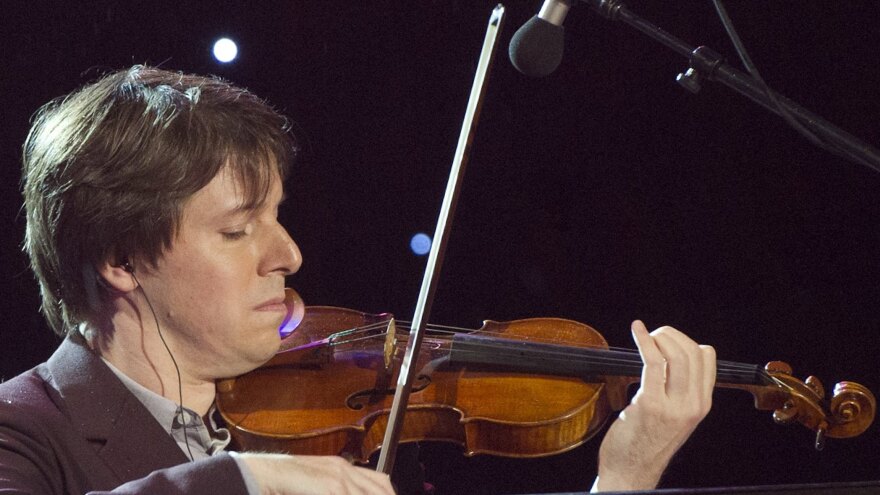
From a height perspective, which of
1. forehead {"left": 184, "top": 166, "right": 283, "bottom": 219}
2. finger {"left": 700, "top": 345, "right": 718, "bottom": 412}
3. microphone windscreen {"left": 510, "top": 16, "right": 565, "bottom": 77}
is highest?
microphone windscreen {"left": 510, "top": 16, "right": 565, "bottom": 77}

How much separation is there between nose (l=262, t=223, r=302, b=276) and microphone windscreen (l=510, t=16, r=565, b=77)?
1.90 feet

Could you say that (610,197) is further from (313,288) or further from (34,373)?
(34,373)

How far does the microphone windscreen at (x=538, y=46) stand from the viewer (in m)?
1.53

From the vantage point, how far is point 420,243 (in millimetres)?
2902


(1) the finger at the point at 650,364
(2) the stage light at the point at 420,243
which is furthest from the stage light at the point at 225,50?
(1) the finger at the point at 650,364

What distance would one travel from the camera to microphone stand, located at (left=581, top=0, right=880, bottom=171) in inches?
56.4

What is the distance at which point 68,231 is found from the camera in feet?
5.69

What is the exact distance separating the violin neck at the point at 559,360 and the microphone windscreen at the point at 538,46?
2.28 feet

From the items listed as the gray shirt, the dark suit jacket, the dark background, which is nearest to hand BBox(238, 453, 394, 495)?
the dark suit jacket

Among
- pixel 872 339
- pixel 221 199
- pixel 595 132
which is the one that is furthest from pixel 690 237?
pixel 221 199

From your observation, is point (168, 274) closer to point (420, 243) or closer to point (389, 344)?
point (389, 344)

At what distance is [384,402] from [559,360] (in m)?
0.40

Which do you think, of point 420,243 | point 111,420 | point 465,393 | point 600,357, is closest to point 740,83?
point 600,357

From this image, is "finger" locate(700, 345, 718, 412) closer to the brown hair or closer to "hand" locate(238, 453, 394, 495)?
"hand" locate(238, 453, 394, 495)
